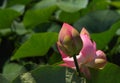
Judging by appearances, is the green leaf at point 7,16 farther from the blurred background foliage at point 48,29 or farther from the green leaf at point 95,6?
the green leaf at point 95,6

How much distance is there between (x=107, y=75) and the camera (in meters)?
0.56

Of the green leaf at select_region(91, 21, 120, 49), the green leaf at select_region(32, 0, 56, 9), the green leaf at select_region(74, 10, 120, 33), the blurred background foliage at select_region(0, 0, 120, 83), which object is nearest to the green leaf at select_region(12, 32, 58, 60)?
the blurred background foliage at select_region(0, 0, 120, 83)

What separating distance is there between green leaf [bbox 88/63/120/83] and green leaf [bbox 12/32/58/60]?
456mm

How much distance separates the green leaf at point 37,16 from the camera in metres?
1.24

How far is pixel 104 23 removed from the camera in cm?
124

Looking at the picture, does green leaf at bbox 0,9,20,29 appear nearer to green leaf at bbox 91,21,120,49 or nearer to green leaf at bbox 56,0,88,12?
green leaf at bbox 56,0,88,12

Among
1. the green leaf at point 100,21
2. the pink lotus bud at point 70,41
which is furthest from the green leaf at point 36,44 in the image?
the pink lotus bud at point 70,41

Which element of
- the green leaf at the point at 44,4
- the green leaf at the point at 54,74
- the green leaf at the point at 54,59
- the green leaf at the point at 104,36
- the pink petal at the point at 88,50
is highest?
the pink petal at the point at 88,50

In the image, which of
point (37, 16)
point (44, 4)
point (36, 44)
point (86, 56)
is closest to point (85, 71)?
point (86, 56)

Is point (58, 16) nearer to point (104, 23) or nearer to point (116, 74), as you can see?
point (104, 23)

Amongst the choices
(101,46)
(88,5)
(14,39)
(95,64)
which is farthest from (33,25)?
(95,64)

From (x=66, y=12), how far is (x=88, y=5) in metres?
0.12

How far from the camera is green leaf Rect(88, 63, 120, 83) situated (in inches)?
21.8

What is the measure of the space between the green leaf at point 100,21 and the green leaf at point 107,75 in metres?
0.66
